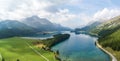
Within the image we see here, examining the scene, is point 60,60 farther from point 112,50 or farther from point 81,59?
point 112,50

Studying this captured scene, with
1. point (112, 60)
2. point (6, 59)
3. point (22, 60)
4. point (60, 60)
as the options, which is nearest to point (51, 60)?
point (60, 60)

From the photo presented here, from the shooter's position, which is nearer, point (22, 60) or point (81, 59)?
point (22, 60)

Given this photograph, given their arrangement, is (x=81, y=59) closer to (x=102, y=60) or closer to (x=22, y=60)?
(x=102, y=60)

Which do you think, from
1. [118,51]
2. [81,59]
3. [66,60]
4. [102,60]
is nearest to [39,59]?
[66,60]

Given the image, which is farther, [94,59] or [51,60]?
[94,59]

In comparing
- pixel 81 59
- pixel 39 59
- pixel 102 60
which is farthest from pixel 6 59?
pixel 102 60

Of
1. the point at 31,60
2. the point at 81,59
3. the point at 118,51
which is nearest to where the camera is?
the point at 31,60

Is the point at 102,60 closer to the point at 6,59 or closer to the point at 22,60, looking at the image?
the point at 22,60

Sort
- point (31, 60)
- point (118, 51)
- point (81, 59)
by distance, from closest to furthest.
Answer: point (31, 60) → point (81, 59) → point (118, 51)
